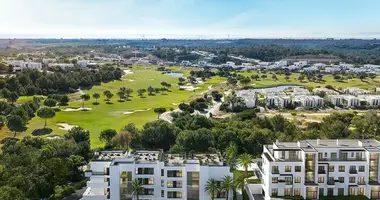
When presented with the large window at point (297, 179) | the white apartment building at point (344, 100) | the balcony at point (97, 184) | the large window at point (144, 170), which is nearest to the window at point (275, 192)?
the large window at point (297, 179)

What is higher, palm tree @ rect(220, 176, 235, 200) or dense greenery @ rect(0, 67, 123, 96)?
dense greenery @ rect(0, 67, 123, 96)

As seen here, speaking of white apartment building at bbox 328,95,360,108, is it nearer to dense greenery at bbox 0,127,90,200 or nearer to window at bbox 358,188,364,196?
window at bbox 358,188,364,196

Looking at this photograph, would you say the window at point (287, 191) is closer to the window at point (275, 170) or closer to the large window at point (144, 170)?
the window at point (275, 170)

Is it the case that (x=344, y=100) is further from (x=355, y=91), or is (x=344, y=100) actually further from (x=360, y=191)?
(x=360, y=191)

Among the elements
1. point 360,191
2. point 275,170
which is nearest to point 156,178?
point 275,170

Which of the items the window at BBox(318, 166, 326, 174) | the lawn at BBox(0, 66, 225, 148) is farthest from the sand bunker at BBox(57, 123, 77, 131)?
the window at BBox(318, 166, 326, 174)

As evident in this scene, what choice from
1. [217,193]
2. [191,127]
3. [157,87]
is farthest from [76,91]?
[217,193]
